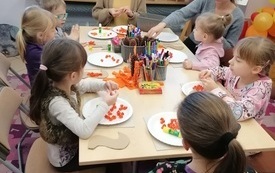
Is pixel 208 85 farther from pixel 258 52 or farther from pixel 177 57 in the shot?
pixel 177 57

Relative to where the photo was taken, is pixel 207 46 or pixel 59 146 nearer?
pixel 59 146

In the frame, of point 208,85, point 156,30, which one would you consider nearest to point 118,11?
point 156,30

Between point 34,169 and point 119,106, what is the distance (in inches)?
17.8

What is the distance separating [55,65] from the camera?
44.0 inches

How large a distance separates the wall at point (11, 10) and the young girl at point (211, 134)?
305 cm

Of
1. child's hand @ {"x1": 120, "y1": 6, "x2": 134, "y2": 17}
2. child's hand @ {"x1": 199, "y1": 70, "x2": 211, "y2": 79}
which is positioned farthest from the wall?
child's hand @ {"x1": 199, "y1": 70, "x2": 211, "y2": 79}

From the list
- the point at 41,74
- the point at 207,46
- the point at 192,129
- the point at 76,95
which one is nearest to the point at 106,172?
the point at 76,95

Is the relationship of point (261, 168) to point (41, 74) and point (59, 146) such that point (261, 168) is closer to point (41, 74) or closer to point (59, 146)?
point (59, 146)

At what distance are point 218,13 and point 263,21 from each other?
41.9 inches

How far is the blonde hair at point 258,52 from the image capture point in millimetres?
1277

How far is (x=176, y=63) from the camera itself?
1.66 meters

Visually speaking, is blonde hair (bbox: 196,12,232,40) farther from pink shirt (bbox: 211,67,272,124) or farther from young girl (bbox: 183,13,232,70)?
pink shirt (bbox: 211,67,272,124)

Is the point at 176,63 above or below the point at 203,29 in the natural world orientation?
below

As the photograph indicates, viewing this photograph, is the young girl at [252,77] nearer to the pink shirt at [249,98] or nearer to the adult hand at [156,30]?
the pink shirt at [249,98]
